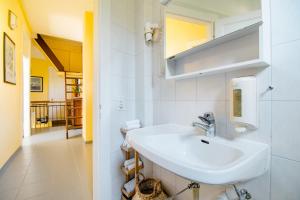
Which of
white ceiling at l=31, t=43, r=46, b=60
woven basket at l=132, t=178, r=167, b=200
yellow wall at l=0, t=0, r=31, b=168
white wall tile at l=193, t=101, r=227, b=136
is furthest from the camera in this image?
white ceiling at l=31, t=43, r=46, b=60

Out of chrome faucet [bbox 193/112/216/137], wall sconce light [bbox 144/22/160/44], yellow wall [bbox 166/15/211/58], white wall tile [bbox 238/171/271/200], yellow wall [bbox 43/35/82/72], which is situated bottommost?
white wall tile [bbox 238/171/271/200]

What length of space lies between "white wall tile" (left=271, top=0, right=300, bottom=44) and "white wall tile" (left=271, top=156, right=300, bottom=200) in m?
0.45

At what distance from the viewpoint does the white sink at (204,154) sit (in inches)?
17.4

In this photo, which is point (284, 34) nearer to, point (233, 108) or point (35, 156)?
point (233, 108)

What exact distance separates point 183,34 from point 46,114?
247 inches

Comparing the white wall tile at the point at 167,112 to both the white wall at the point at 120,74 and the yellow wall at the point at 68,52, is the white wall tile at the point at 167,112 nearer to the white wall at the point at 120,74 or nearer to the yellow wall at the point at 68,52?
the white wall at the point at 120,74

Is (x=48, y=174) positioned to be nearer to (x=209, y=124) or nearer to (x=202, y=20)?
(x=209, y=124)

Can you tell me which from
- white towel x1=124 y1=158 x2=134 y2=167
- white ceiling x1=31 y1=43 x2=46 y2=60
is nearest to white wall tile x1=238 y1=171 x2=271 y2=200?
white towel x1=124 y1=158 x2=134 y2=167

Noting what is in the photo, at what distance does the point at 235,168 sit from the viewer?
45 centimetres

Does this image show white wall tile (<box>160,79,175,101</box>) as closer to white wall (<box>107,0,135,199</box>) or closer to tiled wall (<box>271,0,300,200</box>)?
white wall (<box>107,0,135,199</box>)

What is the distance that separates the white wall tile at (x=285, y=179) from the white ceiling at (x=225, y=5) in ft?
2.01

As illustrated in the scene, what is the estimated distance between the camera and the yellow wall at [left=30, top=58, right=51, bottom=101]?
6062mm

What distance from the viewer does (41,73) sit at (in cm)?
621

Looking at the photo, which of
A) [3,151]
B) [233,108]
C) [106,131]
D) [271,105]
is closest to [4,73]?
[3,151]
